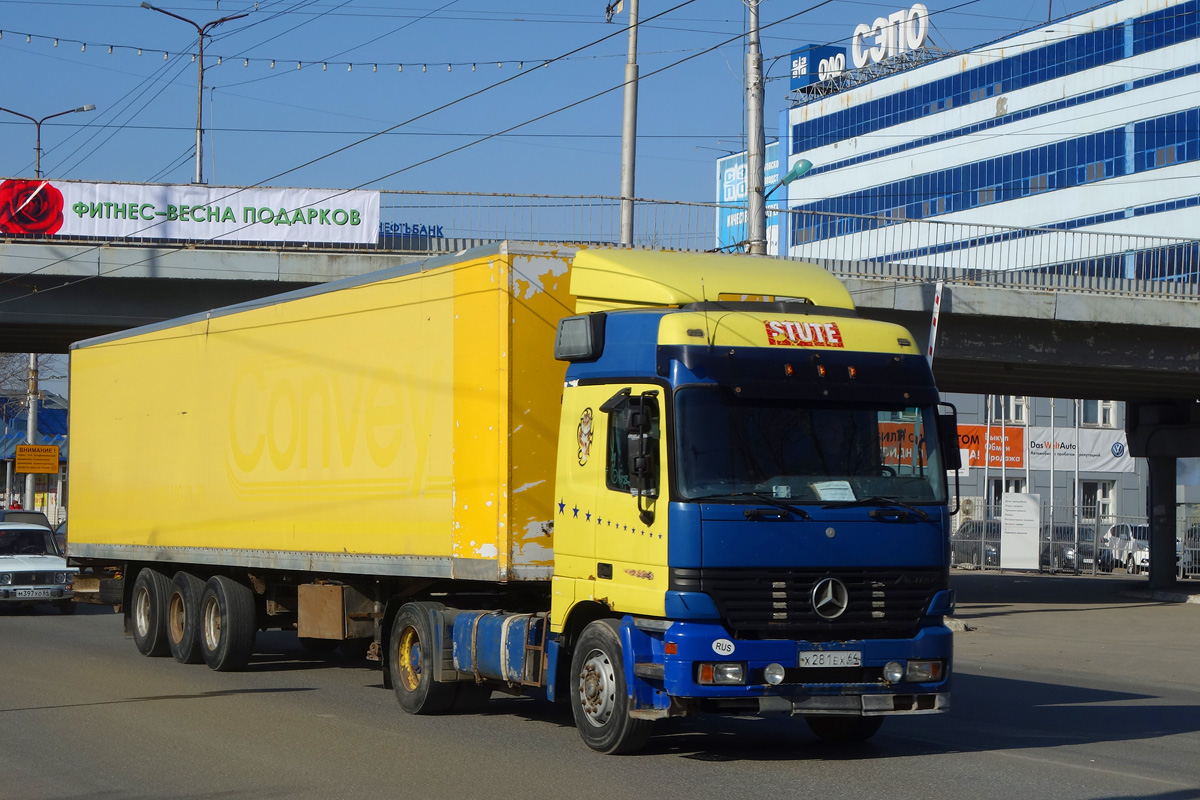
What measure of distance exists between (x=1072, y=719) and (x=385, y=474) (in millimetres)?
6238

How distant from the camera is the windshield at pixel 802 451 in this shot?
9250 millimetres

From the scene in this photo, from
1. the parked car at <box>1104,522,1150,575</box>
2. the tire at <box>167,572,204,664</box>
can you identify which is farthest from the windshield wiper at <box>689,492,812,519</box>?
the parked car at <box>1104,522,1150,575</box>

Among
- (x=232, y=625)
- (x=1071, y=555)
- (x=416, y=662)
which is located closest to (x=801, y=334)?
(x=416, y=662)

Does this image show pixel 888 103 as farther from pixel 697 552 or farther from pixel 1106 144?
pixel 697 552

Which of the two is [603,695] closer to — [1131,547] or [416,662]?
[416,662]

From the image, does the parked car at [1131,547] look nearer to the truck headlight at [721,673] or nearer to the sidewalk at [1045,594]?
the sidewalk at [1045,594]

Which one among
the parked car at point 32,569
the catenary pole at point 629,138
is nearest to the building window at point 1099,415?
the catenary pole at point 629,138

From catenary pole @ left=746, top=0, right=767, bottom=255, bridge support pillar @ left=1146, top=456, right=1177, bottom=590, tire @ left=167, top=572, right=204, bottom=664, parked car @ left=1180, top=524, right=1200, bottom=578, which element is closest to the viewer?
tire @ left=167, top=572, right=204, bottom=664

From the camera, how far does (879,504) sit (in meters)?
9.51

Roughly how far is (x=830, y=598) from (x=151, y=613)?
1040cm

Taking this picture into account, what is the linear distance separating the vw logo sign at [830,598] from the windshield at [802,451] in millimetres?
538

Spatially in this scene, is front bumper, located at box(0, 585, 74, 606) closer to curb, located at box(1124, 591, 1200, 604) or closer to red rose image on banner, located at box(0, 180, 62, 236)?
red rose image on banner, located at box(0, 180, 62, 236)

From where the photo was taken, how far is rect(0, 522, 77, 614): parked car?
24078mm

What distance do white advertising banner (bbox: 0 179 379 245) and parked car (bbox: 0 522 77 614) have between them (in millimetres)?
7041
